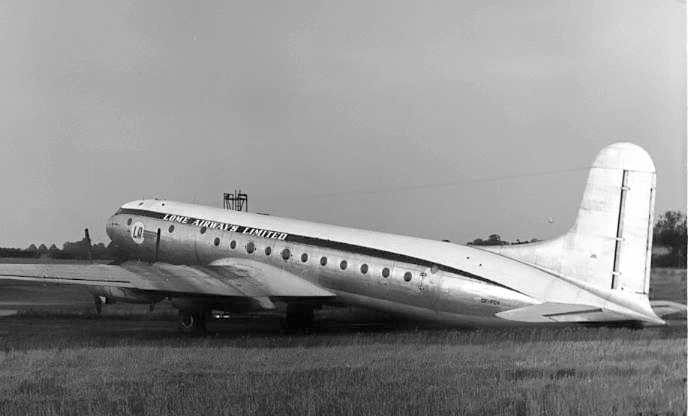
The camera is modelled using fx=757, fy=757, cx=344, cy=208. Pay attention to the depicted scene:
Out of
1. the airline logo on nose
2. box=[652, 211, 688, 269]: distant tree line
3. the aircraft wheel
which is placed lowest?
the aircraft wheel

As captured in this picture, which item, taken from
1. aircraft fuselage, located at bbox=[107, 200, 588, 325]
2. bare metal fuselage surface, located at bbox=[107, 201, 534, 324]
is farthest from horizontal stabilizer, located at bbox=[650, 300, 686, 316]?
bare metal fuselage surface, located at bbox=[107, 201, 534, 324]

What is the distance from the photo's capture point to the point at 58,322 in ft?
56.5

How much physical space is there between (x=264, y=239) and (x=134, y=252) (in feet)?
15.1

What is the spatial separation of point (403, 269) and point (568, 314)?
3718 millimetres

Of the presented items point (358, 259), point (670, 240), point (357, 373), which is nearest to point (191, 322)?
point (358, 259)

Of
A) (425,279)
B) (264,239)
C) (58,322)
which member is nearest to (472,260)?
(425,279)

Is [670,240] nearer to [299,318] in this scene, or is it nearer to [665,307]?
[665,307]

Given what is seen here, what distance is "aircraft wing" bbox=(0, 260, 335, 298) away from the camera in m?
14.1

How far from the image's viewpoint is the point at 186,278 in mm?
16016

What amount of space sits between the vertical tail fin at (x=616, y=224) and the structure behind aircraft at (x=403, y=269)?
0.02 metres

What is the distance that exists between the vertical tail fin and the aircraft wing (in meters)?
5.61

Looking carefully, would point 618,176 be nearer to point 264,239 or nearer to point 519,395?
point 519,395

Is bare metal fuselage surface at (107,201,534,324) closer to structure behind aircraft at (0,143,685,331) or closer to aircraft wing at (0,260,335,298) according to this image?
structure behind aircraft at (0,143,685,331)

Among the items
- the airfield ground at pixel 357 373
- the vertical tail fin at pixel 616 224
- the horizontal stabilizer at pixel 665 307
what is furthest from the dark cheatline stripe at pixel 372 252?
the horizontal stabilizer at pixel 665 307
